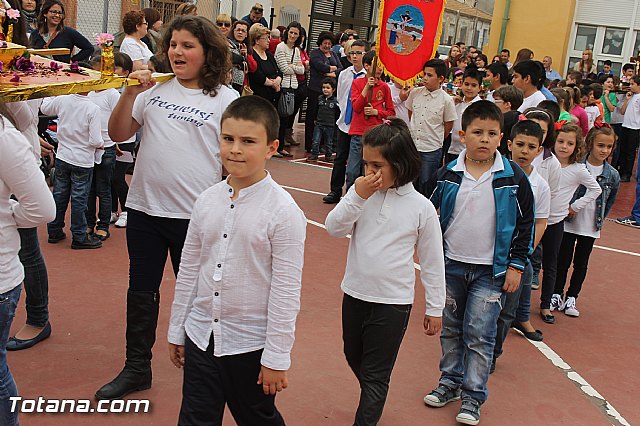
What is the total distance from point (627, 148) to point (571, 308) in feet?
32.1

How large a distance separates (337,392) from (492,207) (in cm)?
147

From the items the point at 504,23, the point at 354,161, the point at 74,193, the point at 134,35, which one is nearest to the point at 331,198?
the point at 354,161

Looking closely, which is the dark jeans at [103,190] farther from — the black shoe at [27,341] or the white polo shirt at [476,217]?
the white polo shirt at [476,217]

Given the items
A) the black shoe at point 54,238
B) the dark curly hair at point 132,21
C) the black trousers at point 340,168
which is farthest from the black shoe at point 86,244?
the black trousers at point 340,168

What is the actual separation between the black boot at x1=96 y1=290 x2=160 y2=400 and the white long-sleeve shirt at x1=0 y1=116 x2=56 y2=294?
0.95m

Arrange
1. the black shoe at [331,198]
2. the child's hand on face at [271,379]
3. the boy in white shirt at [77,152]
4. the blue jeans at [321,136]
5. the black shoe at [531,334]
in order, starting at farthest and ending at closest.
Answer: the blue jeans at [321,136] → the black shoe at [331,198] → the boy in white shirt at [77,152] → the black shoe at [531,334] → the child's hand on face at [271,379]

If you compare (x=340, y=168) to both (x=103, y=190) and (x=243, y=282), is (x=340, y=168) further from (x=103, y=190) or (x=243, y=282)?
(x=243, y=282)

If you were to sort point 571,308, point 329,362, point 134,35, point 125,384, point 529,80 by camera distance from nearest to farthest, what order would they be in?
point 125,384, point 329,362, point 571,308, point 529,80, point 134,35

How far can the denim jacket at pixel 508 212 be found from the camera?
4430 mm

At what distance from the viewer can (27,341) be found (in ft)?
15.9

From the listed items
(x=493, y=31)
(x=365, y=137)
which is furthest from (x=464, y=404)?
(x=493, y=31)

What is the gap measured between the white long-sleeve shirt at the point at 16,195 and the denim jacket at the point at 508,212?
7.49ft

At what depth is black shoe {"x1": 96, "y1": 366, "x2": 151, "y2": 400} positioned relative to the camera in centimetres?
424

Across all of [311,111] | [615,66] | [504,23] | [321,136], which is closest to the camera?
[321,136]
